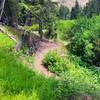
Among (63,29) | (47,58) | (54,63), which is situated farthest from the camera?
(63,29)

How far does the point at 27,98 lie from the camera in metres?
5.59

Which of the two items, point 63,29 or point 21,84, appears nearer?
point 21,84

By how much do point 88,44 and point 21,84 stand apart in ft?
126

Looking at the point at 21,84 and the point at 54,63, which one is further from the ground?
the point at 21,84

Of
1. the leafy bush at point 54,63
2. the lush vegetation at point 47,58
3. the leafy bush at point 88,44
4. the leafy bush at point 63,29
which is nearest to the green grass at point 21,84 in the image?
the lush vegetation at point 47,58

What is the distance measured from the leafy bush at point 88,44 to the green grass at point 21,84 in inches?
1462

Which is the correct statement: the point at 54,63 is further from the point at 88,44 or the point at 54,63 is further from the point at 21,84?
the point at 21,84

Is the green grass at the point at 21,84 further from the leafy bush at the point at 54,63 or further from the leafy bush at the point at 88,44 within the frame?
the leafy bush at the point at 88,44

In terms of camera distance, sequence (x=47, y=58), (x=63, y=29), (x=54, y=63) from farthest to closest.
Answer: (x=63, y=29) < (x=47, y=58) < (x=54, y=63)

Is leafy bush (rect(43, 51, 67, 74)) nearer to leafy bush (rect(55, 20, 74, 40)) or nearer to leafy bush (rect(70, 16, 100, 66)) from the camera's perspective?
leafy bush (rect(70, 16, 100, 66))

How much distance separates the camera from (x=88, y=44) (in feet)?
144

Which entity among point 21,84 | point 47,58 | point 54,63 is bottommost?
point 54,63

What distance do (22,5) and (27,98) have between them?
126 feet

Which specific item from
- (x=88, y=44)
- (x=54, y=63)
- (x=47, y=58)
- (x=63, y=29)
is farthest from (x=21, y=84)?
(x=63, y=29)
